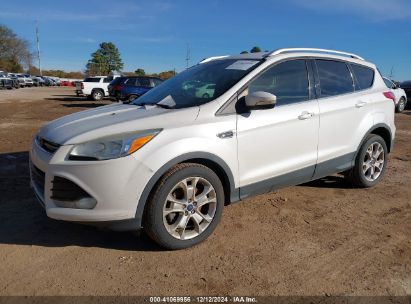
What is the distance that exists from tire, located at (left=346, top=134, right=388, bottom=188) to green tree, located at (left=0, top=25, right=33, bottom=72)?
95.4 m

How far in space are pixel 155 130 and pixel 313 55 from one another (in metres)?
2.36

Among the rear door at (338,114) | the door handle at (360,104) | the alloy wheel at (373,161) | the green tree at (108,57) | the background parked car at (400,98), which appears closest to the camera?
the rear door at (338,114)

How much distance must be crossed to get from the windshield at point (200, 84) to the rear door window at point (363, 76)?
174cm

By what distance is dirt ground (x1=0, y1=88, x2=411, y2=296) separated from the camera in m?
2.95


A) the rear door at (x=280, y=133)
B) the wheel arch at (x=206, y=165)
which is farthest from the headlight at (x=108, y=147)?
the rear door at (x=280, y=133)

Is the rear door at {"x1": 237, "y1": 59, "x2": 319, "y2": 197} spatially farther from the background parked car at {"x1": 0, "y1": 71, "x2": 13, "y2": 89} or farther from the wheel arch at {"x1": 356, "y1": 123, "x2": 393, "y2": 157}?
the background parked car at {"x1": 0, "y1": 71, "x2": 13, "y2": 89}

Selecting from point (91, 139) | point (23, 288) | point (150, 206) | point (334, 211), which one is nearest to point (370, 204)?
point (334, 211)

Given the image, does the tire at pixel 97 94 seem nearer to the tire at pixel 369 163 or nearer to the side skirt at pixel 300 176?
the tire at pixel 369 163

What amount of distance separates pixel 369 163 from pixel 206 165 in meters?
2.78

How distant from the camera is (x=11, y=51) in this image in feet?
297

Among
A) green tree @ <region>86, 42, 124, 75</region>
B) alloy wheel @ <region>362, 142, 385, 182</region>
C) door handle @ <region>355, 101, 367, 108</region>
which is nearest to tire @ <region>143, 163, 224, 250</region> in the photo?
door handle @ <region>355, 101, 367, 108</region>

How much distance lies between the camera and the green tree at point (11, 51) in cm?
8819

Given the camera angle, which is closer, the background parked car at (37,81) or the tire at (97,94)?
the tire at (97,94)

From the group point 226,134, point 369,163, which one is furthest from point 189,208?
point 369,163
